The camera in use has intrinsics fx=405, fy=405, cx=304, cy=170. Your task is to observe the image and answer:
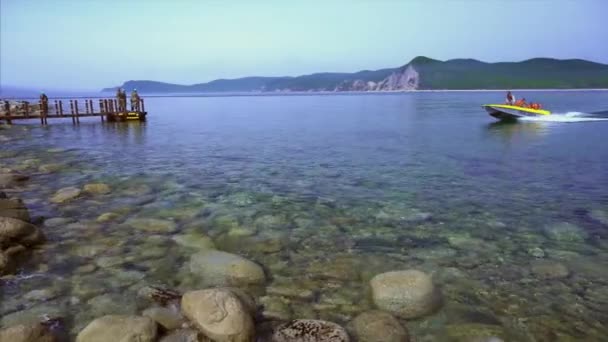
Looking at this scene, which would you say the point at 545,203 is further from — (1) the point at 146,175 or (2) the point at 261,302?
(1) the point at 146,175

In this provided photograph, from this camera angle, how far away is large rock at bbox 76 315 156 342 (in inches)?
211

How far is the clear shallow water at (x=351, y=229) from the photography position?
695 centimetres

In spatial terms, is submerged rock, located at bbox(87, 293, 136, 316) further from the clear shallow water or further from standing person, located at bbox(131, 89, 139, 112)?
standing person, located at bbox(131, 89, 139, 112)

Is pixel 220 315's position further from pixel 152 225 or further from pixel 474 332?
pixel 152 225

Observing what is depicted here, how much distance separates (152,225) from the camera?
1073cm

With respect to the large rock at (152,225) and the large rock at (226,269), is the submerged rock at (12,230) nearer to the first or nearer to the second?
the large rock at (152,225)

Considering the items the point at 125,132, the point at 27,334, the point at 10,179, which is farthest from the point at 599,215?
the point at 125,132

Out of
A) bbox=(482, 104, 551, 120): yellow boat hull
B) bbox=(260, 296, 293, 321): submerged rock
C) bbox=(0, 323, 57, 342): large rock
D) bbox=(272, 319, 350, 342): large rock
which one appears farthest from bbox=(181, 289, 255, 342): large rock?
bbox=(482, 104, 551, 120): yellow boat hull

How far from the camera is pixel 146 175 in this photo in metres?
17.6

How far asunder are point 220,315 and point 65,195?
1022cm

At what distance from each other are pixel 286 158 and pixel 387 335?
56.0 ft

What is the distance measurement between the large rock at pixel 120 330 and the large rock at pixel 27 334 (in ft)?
1.40

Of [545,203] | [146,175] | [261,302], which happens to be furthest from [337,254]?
[146,175]

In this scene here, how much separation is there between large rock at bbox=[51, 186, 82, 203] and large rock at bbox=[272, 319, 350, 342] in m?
10.3
